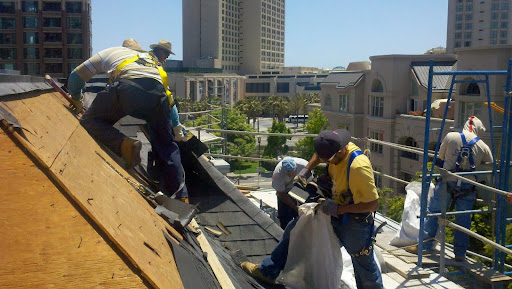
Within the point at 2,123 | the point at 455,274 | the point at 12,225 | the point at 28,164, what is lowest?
the point at 455,274

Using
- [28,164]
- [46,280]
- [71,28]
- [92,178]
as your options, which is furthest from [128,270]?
[71,28]

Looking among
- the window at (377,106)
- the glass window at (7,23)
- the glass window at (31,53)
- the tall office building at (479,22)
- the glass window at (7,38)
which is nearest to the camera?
the window at (377,106)

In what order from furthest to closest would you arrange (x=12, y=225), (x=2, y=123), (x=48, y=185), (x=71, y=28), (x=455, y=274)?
(x=71, y=28) → (x=455, y=274) → (x=2, y=123) → (x=48, y=185) → (x=12, y=225)

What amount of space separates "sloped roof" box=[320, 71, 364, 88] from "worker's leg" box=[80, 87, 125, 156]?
38423mm

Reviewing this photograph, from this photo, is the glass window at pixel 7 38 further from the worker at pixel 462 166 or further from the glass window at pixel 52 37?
the worker at pixel 462 166

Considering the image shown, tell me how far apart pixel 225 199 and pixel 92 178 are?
2647mm

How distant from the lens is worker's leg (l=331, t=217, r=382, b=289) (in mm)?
4125

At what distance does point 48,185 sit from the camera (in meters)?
1.97

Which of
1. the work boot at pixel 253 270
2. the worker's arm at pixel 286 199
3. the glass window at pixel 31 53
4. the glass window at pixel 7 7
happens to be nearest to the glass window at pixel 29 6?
the glass window at pixel 7 7

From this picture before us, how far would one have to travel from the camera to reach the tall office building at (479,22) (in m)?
84.2

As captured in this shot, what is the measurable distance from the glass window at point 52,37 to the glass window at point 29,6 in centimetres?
273

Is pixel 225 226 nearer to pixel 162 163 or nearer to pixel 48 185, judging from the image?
pixel 162 163

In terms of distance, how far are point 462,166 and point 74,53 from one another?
55754 mm

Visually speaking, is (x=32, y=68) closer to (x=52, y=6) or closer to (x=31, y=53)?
(x=31, y=53)
